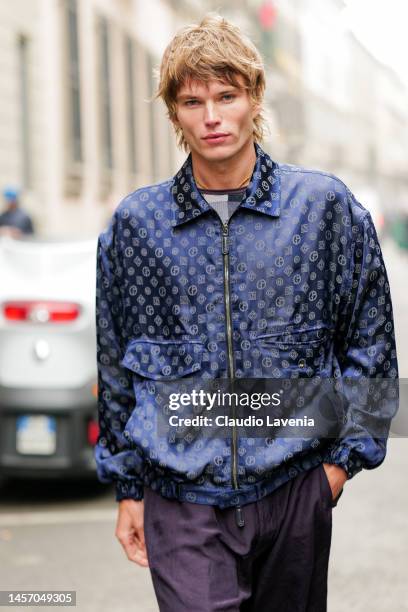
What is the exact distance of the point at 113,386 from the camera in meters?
2.84

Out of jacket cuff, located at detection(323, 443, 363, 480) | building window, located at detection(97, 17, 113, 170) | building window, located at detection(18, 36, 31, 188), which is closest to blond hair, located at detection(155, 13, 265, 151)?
jacket cuff, located at detection(323, 443, 363, 480)

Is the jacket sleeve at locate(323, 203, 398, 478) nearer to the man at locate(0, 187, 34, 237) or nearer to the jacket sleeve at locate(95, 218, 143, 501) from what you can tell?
the jacket sleeve at locate(95, 218, 143, 501)

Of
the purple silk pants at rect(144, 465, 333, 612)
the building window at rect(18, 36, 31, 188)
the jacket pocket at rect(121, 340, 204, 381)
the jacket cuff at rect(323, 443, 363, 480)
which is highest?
the building window at rect(18, 36, 31, 188)

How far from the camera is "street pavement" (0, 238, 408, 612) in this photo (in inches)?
187

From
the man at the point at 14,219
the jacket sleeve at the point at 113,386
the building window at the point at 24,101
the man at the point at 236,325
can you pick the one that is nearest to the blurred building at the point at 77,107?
the building window at the point at 24,101

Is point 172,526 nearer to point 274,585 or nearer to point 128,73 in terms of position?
point 274,585

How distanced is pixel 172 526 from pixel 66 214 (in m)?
19.1

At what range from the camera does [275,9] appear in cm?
5103

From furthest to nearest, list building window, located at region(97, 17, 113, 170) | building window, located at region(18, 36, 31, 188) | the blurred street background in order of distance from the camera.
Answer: building window, located at region(97, 17, 113, 170), building window, located at region(18, 36, 31, 188), the blurred street background

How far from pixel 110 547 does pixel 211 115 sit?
10.7ft

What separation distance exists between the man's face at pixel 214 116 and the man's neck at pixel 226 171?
3 cm

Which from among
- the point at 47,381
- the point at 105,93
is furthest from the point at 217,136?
the point at 105,93

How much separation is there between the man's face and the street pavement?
7.81 ft

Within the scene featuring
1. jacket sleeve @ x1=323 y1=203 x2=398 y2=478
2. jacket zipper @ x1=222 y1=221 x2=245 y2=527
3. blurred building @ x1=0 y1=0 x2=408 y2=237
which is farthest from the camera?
blurred building @ x1=0 y1=0 x2=408 y2=237
